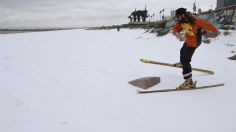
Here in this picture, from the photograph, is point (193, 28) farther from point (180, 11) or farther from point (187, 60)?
point (187, 60)

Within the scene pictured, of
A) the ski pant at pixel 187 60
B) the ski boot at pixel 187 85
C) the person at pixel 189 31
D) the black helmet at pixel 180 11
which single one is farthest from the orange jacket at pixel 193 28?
the ski boot at pixel 187 85

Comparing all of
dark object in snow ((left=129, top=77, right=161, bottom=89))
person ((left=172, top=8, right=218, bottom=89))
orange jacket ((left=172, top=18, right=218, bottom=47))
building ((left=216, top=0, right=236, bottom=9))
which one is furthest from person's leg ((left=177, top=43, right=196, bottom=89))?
building ((left=216, top=0, right=236, bottom=9))

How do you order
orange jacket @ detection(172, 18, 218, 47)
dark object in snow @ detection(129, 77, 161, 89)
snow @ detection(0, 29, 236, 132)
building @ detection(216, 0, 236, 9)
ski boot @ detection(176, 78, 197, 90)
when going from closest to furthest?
snow @ detection(0, 29, 236, 132)
orange jacket @ detection(172, 18, 218, 47)
ski boot @ detection(176, 78, 197, 90)
dark object in snow @ detection(129, 77, 161, 89)
building @ detection(216, 0, 236, 9)

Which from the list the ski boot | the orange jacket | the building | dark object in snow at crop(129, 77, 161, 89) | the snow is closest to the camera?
the snow

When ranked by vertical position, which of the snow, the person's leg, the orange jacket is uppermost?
the orange jacket

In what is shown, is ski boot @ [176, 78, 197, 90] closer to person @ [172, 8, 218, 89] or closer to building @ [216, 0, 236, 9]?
person @ [172, 8, 218, 89]

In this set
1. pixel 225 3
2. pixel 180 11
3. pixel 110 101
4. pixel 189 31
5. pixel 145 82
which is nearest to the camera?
pixel 110 101

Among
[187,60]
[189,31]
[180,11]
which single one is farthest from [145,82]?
[180,11]

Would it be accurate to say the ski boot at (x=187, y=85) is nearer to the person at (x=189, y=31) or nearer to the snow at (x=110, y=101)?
the person at (x=189, y=31)

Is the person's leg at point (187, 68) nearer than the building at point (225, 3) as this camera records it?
Yes

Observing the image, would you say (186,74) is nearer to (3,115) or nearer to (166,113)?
(166,113)

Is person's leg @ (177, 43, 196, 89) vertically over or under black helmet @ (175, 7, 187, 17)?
under

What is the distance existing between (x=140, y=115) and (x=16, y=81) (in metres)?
4.13

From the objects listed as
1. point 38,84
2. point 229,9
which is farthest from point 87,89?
point 229,9
